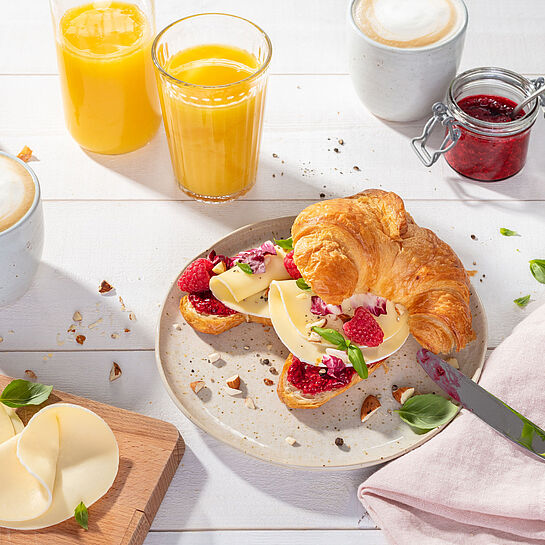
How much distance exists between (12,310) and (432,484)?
→ 3.16ft

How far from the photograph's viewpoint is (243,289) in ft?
5.29

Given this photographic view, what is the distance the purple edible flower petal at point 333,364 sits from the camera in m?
1.49

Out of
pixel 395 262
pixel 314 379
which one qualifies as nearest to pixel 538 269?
pixel 395 262

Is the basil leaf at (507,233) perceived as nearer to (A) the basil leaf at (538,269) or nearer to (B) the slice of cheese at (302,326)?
(A) the basil leaf at (538,269)

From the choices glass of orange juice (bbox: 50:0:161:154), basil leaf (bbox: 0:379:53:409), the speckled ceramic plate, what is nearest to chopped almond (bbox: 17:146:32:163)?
glass of orange juice (bbox: 50:0:161:154)

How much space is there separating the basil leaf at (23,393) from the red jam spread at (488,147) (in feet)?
3.76

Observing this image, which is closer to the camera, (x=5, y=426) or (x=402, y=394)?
(x=5, y=426)

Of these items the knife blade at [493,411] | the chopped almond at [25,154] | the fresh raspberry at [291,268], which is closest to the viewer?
the knife blade at [493,411]

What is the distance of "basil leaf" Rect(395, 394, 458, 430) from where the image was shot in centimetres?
149

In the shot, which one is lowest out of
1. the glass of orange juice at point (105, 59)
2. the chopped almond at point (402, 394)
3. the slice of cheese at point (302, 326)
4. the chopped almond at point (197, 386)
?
the chopped almond at point (197, 386)

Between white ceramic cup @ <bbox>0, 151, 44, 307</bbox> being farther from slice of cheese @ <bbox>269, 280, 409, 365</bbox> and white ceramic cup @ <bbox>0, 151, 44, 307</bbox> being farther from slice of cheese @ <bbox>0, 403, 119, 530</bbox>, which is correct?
slice of cheese @ <bbox>269, 280, 409, 365</bbox>

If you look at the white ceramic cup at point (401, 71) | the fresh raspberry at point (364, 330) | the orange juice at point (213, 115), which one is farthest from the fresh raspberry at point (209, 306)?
the white ceramic cup at point (401, 71)

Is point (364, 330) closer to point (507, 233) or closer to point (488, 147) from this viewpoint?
point (507, 233)

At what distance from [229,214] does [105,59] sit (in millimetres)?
463
